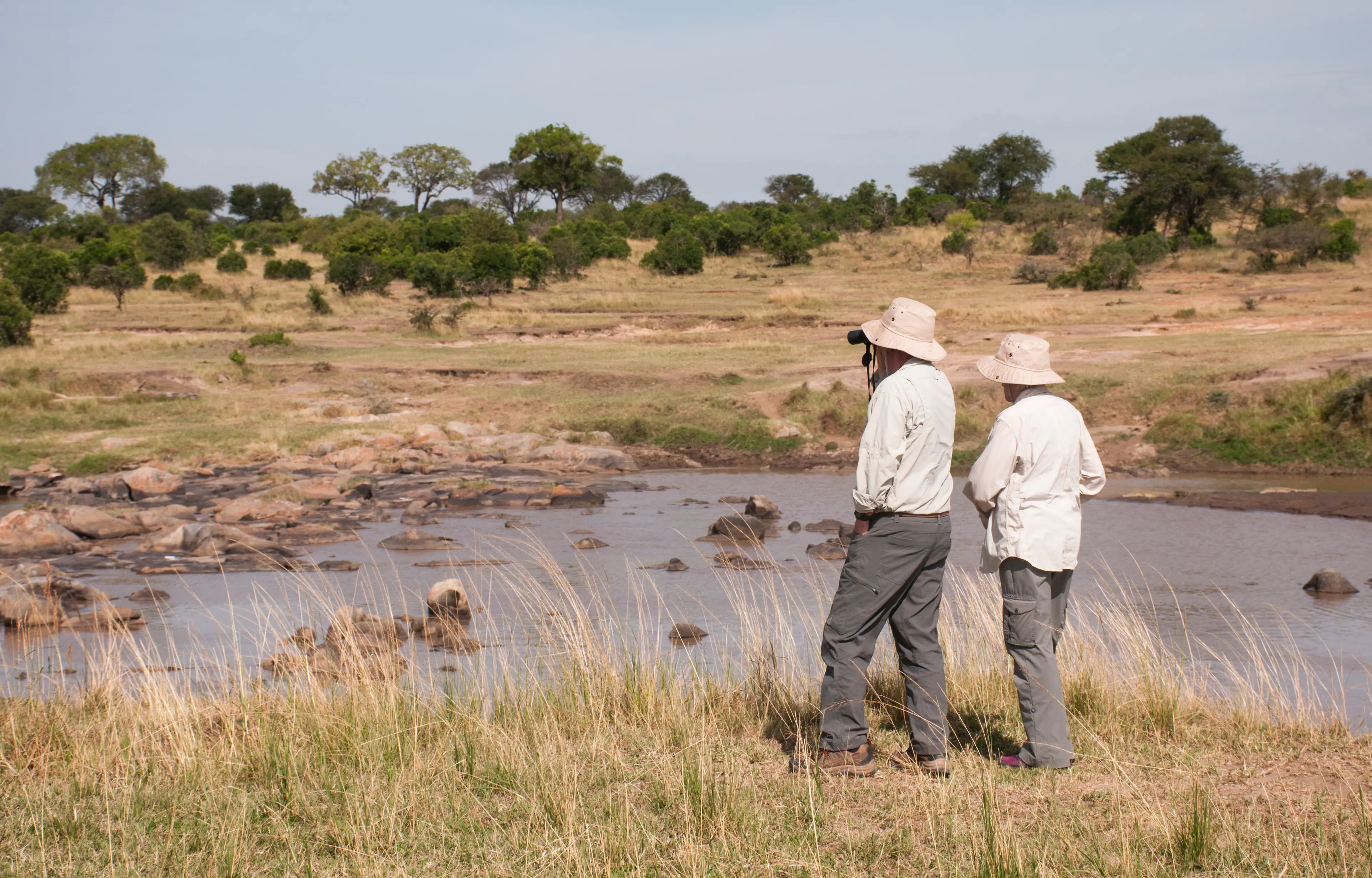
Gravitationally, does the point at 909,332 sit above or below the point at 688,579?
above

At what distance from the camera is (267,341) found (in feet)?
82.5

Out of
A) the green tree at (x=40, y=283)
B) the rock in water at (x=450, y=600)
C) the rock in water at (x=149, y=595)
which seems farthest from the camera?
the green tree at (x=40, y=283)

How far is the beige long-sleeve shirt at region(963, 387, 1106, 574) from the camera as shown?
14.1 feet

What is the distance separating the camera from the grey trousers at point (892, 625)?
14.0 feet

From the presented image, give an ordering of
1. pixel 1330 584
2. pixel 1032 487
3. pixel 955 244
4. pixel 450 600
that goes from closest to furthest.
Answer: pixel 1032 487 < pixel 450 600 < pixel 1330 584 < pixel 955 244

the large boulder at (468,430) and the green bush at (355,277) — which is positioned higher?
the green bush at (355,277)

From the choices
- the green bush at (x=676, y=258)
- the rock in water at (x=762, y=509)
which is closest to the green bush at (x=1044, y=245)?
the green bush at (x=676, y=258)

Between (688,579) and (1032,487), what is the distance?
21.7 feet

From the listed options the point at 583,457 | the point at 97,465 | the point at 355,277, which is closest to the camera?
the point at 97,465

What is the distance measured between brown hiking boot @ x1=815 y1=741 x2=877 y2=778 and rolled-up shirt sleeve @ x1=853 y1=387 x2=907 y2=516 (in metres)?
0.90

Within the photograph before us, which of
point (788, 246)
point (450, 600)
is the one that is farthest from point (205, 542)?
point (788, 246)

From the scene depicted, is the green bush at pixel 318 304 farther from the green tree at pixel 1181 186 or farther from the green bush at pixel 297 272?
the green tree at pixel 1181 186

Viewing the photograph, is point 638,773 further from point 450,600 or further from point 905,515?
point 450,600

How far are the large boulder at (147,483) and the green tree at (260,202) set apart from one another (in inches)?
2300
